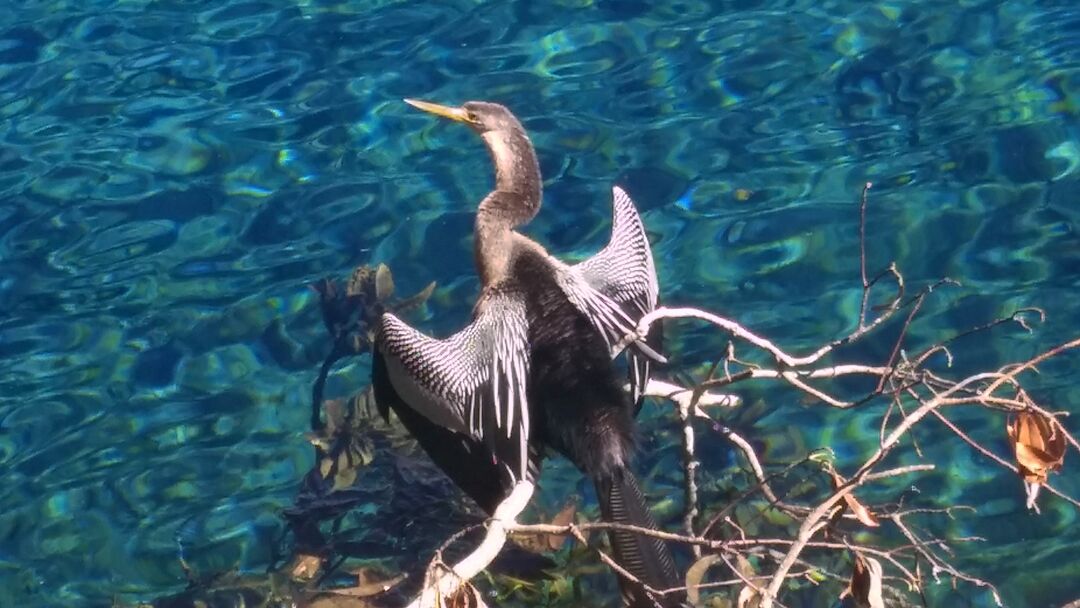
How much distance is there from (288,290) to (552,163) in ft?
5.15

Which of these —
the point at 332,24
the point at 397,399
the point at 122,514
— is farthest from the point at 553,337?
the point at 332,24

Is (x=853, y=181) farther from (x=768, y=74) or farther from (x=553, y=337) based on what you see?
(x=553, y=337)

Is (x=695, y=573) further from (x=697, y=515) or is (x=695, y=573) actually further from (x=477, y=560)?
(x=697, y=515)

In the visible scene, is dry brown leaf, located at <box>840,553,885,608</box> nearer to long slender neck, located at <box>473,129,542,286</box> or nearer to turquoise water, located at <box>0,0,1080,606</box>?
turquoise water, located at <box>0,0,1080,606</box>

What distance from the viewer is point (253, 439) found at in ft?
18.1

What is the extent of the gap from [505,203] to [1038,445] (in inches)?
101

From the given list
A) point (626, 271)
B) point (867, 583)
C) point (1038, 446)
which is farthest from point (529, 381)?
point (1038, 446)

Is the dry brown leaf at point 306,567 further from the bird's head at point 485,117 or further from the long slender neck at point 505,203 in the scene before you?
the bird's head at point 485,117

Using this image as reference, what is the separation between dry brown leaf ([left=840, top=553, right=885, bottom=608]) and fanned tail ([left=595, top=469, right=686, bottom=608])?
0.86 metres

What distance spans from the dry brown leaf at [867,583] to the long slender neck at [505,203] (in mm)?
2195

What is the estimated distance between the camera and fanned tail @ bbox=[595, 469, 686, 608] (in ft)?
12.0

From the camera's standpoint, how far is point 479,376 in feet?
14.2

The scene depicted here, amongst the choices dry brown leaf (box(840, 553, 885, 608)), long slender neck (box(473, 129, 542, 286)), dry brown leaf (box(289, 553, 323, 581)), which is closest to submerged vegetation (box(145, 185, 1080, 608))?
dry brown leaf (box(289, 553, 323, 581))

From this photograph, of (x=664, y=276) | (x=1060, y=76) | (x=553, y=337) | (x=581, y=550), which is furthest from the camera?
(x=1060, y=76)
